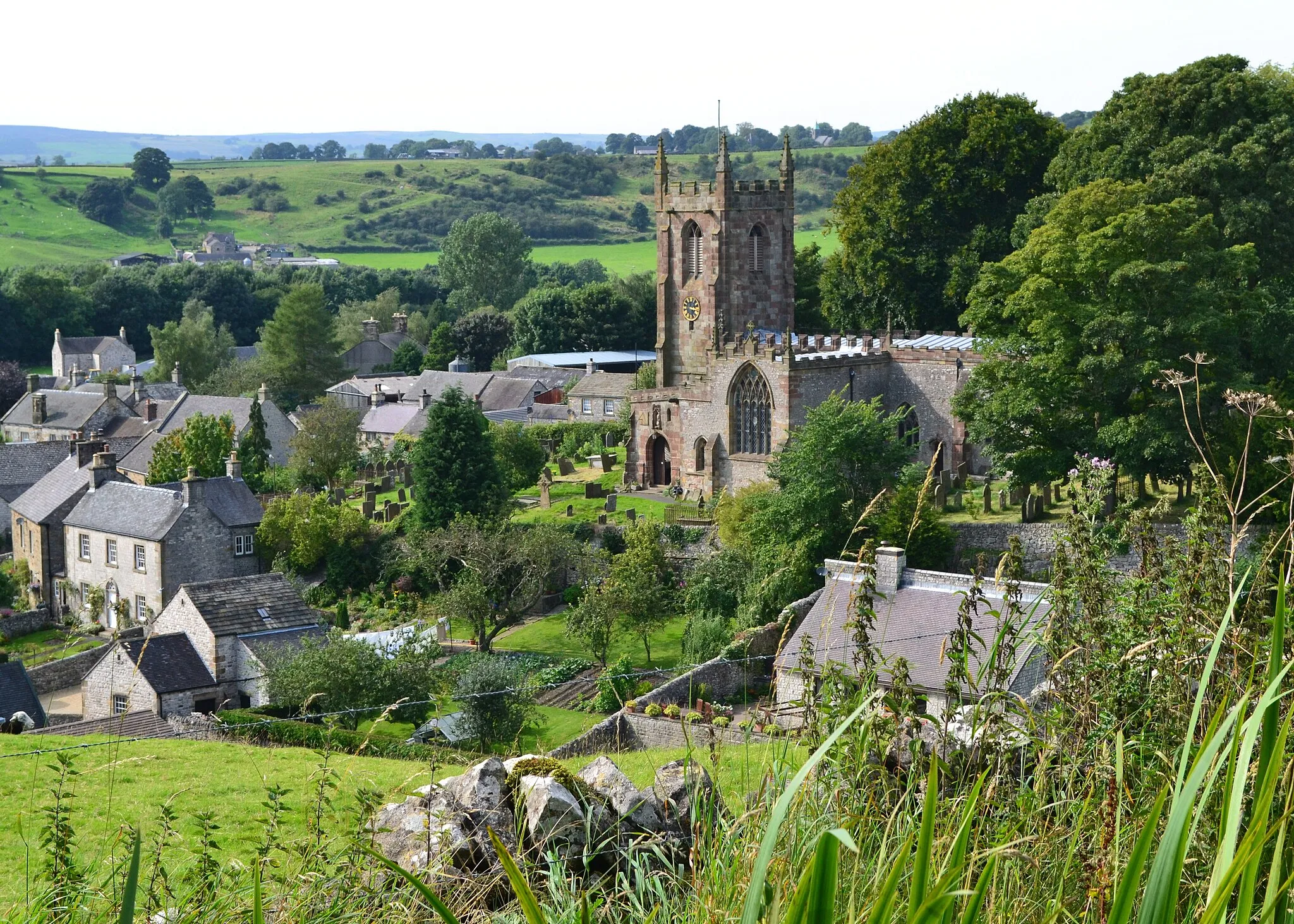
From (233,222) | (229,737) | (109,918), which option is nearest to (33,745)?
(229,737)

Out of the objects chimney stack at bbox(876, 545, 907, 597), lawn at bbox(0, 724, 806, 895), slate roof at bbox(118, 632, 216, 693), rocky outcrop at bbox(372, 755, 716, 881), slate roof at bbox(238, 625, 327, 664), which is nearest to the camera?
rocky outcrop at bbox(372, 755, 716, 881)

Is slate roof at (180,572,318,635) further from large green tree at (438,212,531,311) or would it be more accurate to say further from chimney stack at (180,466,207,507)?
large green tree at (438,212,531,311)

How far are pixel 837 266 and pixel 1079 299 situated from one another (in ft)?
67.8

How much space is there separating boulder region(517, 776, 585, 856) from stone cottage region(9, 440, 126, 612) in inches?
1552

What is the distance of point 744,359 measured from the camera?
4409cm

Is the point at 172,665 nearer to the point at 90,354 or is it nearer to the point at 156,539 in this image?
the point at 156,539

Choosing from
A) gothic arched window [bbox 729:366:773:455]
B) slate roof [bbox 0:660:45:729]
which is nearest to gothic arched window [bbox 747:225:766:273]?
gothic arched window [bbox 729:366:773:455]

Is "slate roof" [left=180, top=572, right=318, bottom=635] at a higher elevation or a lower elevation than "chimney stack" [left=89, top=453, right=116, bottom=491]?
lower

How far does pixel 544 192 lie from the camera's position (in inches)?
7234

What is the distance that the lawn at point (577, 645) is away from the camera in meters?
35.3

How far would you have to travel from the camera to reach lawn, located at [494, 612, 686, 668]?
35.3 m

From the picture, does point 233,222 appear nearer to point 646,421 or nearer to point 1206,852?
point 646,421

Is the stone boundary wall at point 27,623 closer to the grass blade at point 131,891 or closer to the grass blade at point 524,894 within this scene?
the grass blade at point 131,891

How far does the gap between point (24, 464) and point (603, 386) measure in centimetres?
2723
